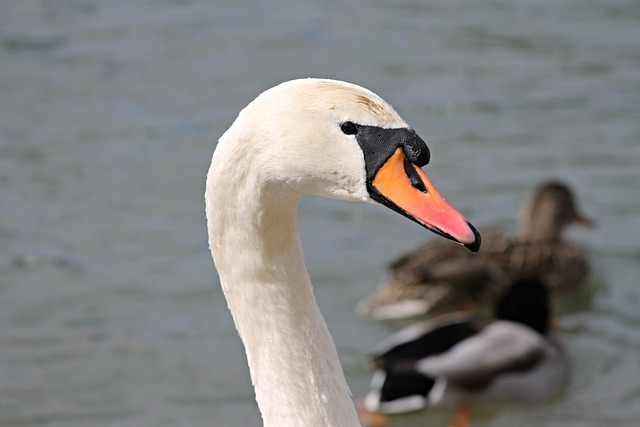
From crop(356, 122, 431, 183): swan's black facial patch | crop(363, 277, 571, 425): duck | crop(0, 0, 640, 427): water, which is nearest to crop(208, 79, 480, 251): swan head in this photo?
crop(356, 122, 431, 183): swan's black facial patch

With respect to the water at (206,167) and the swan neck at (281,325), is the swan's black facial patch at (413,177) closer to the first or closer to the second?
the swan neck at (281,325)

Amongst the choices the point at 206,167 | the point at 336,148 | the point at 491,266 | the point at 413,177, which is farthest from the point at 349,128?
the point at 206,167

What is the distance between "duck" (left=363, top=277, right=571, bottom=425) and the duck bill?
5.29m

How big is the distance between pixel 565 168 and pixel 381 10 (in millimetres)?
3605

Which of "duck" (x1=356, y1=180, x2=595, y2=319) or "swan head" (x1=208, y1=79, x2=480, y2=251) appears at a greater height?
"swan head" (x1=208, y1=79, x2=480, y2=251)

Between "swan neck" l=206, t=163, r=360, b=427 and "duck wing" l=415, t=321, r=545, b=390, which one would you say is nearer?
"swan neck" l=206, t=163, r=360, b=427

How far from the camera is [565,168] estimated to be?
36.9 feet

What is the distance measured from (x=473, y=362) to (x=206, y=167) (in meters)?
3.34

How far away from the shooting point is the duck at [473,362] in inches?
333

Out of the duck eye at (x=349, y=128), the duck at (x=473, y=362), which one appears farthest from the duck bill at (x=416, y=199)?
the duck at (x=473, y=362)

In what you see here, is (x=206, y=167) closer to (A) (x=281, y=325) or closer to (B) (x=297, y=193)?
(A) (x=281, y=325)

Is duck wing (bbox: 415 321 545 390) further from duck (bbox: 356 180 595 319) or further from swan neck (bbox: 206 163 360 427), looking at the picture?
swan neck (bbox: 206 163 360 427)

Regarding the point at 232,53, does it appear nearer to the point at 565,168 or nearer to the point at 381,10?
the point at 381,10

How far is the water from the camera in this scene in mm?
8703
